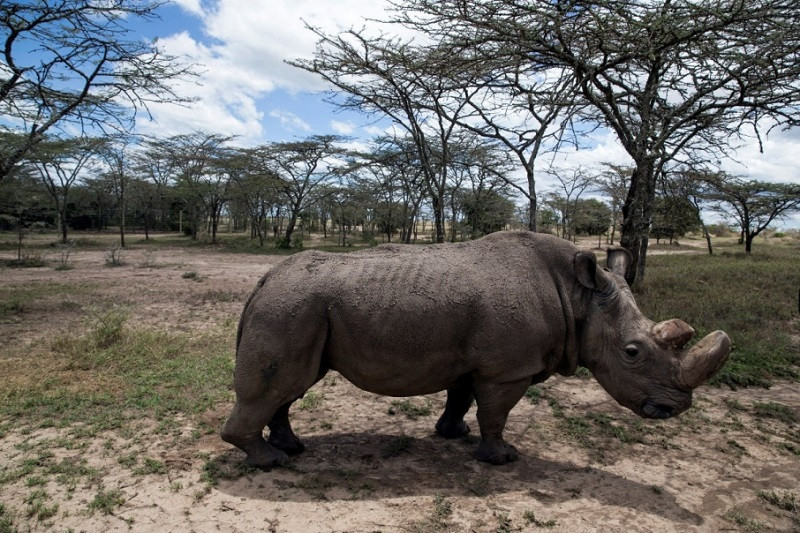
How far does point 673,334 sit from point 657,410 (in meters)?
0.58

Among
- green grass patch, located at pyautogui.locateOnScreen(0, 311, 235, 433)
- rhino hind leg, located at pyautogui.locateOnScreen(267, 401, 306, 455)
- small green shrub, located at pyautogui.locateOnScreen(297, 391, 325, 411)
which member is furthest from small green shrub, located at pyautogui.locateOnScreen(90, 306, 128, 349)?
rhino hind leg, located at pyautogui.locateOnScreen(267, 401, 306, 455)

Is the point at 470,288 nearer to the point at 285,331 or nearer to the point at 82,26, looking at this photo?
the point at 285,331

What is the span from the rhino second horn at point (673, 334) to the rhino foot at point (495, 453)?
145 cm

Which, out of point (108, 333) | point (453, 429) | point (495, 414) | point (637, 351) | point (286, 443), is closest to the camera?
point (637, 351)

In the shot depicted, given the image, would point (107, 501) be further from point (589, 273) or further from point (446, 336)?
point (589, 273)

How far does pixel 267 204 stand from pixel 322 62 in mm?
26233

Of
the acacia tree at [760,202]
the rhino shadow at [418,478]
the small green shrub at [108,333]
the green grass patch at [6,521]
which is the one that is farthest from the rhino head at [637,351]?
the acacia tree at [760,202]

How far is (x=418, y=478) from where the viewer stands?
3.80 metres

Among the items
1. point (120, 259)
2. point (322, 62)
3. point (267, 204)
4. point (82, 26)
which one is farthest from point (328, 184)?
point (82, 26)

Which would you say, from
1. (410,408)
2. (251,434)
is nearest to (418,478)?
(251,434)

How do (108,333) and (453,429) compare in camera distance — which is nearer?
(453,429)

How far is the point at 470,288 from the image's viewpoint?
385 centimetres

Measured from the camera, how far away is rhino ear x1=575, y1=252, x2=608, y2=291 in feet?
12.9

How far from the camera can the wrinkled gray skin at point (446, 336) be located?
368 centimetres
